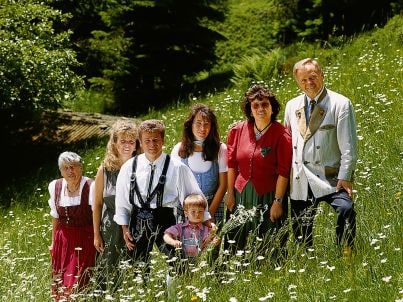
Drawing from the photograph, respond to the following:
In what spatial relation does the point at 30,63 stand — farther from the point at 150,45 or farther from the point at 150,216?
the point at 150,216

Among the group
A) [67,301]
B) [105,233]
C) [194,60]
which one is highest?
[194,60]

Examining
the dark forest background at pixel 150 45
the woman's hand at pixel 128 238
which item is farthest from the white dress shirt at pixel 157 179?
the dark forest background at pixel 150 45

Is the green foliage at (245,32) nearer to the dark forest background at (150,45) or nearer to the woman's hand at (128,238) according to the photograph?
the dark forest background at (150,45)

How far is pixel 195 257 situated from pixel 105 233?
894mm

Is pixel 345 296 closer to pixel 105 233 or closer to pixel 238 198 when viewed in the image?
pixel 238 198

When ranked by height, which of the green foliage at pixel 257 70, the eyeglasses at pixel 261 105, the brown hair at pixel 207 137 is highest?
the green foliage at pixel 257 70

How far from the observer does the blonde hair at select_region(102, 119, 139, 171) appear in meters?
5.84

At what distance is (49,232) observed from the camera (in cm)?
888

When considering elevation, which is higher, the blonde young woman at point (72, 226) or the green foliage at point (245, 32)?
the green foliage at point (245, 32)

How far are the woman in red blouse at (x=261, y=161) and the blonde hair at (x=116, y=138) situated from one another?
2.61 feet

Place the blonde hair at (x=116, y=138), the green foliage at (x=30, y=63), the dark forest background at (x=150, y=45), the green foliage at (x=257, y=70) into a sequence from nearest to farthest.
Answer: the blonde hair at (x=116, y=138)
the green foliage at (x=30, y=63)
the green foliage at (x=257, y=70)
the dark forest background at (x=150, y=45)

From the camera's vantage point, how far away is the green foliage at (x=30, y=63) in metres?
13.0

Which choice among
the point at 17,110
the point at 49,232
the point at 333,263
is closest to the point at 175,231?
the point at 333,263

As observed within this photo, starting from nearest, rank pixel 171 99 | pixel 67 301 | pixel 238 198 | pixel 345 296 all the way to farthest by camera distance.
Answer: pixel 345 296
pixel 67 301
pixel 238 198
pixel 171 99
